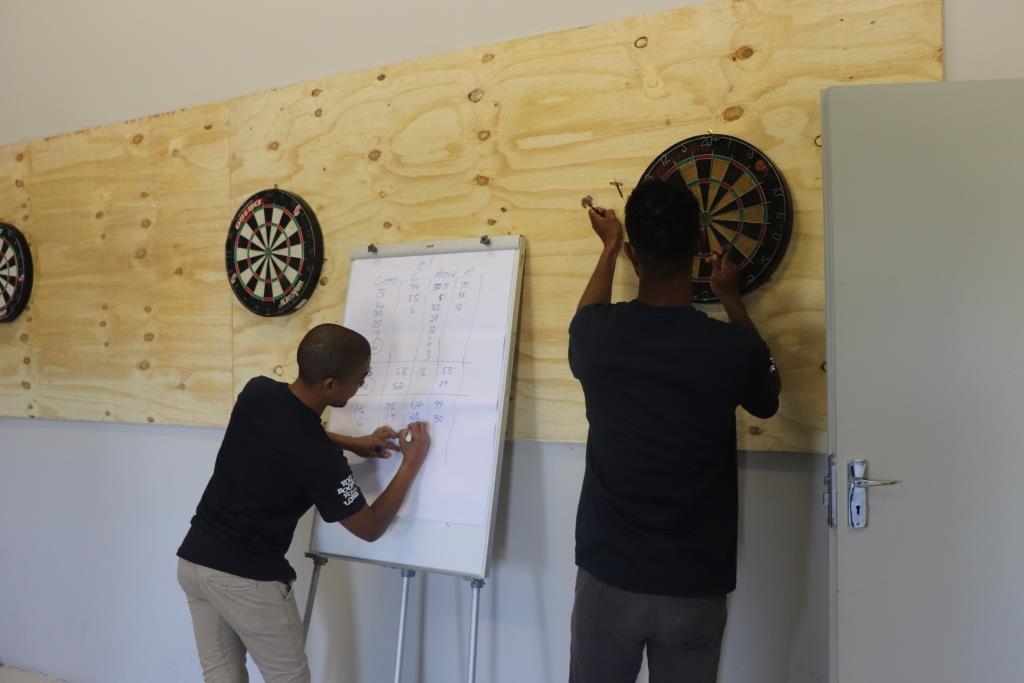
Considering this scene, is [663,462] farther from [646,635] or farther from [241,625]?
[241,625]

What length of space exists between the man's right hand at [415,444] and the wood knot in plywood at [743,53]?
1.24 m

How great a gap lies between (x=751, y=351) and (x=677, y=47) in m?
0.85

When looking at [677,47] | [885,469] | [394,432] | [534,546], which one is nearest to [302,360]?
[394,432]

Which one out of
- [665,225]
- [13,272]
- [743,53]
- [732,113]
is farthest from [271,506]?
[13,272]

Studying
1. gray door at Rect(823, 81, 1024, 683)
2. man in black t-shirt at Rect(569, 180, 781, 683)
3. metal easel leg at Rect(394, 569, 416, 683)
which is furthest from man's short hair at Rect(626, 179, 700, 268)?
metal easel leg at Rect(394, 569, 416, 683)

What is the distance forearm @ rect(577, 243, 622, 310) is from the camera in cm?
175

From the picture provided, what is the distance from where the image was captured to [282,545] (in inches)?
73.2

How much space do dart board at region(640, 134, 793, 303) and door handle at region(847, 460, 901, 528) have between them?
0.48 meters

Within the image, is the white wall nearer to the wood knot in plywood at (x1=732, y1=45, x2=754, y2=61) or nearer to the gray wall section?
the gray wall section

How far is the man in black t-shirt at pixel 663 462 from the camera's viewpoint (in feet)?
4.85

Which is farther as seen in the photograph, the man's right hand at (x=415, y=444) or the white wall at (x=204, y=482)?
the man's right hand at (x=415, y=444)

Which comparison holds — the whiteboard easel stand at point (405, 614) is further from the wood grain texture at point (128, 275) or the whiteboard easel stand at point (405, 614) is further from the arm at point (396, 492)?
the wood grain texture at point (128, 275)

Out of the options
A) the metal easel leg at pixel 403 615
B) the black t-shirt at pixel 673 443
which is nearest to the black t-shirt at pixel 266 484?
the metal easel leg at pixel 403 615

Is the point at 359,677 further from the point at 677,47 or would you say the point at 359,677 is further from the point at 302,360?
the point at 677,47
